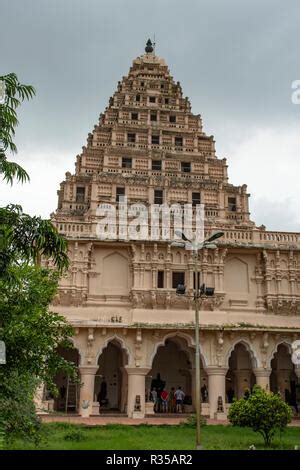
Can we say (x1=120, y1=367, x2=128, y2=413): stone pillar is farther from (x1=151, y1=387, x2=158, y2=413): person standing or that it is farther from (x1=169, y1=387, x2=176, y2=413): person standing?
(x1=169, y1=387, x2=176, y2=413): person standing

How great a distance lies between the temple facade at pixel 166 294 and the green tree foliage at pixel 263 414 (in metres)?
9.40

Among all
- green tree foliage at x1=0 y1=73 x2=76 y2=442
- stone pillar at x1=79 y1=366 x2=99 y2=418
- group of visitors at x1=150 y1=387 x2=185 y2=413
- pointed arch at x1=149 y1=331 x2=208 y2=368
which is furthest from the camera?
group of visitors at x1=150 y1=387 x2=185 y2=413

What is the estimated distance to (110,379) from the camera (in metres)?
32.2

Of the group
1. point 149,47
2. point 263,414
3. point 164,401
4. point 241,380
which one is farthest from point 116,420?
point 149,47

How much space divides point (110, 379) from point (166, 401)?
4.31 m

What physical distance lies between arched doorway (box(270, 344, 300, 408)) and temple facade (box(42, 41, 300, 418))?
0.08 meters

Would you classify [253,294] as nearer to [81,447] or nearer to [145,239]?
[145,239]

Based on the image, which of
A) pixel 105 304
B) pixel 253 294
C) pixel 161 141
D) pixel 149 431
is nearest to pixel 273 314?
pixel 253 294

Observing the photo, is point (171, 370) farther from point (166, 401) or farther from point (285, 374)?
point (285, 374)

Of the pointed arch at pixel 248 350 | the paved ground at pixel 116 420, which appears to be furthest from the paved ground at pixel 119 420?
the pointed arch at pixel 248 350

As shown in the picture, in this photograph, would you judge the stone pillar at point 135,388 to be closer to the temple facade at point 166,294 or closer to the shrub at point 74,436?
the temple facade at point 166,294

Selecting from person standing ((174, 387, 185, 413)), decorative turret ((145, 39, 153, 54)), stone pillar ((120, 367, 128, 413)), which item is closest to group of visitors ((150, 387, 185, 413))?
person standing ((174, 387, 185, 413))

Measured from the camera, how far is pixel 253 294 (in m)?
31.4

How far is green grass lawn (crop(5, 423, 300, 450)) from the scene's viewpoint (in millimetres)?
16672
